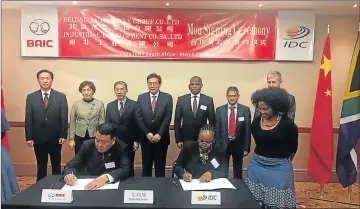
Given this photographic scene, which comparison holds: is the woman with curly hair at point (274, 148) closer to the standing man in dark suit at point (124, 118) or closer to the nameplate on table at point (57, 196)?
the nameplate on table at point (57, 196)

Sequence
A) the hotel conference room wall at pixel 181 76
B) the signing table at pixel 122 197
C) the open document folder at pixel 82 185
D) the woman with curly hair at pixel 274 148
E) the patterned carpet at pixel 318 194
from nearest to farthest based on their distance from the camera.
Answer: the signing table at pixel 122 197 → the open document folder at pixel 82 185 → the woman with curly hair at pixel 274 148 → the patterned carpet at pixel 318 194 → the hotel conference room wall at pixel 181 76

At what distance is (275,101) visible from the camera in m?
1.86

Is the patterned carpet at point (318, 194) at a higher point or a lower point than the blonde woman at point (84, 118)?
lower

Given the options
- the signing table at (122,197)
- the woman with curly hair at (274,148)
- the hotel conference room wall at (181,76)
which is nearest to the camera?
the signing table at (122,197)

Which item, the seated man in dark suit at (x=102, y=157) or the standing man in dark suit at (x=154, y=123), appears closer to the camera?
the seated man in dark suit at (x=102, y=157)

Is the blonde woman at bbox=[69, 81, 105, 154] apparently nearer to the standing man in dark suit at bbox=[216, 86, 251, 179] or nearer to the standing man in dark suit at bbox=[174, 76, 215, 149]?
the standing man in dark suit at bbox=[174, 76, 215, 149]

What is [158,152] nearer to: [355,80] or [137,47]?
[137,47]

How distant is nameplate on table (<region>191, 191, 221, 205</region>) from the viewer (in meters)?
1.63

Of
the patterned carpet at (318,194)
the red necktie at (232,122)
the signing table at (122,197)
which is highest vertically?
the red necktie at (232,122)

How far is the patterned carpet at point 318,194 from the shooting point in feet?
9.61

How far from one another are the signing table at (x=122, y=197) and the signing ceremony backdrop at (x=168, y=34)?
4.89 feet

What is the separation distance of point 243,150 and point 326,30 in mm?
1311

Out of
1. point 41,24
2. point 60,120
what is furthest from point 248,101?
point 41,24

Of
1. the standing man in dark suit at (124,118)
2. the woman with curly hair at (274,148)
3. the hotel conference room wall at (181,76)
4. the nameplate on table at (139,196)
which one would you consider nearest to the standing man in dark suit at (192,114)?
the hotel conference room wall at (181,76)
